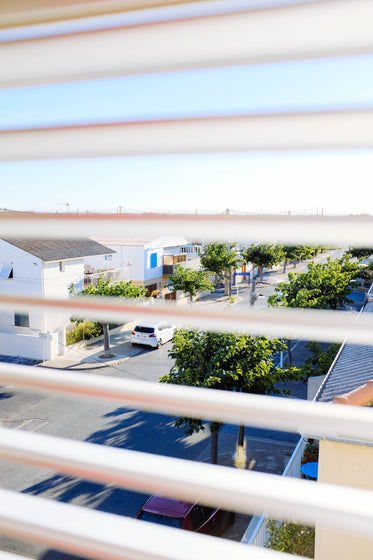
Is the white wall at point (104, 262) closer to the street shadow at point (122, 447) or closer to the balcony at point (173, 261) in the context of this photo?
the balcony at point (173, 261)

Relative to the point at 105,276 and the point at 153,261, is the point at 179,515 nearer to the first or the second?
the point at 105,276

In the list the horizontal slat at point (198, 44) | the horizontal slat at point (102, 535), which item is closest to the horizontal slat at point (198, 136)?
the horizontal slat at point (198, 44)

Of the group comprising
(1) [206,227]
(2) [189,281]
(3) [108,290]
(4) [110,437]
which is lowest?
(4) [110,437]

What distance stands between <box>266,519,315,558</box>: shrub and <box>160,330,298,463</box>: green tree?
1.97m

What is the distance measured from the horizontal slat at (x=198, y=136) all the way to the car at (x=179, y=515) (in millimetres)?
4158

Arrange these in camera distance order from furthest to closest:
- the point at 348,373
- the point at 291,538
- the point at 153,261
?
1. the point at 153,261
2. the point at 348,373
3. the point at 291,538

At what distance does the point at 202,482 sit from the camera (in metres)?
0.40

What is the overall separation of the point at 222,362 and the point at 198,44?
5507 millimetres

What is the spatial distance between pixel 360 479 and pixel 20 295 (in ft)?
9.16

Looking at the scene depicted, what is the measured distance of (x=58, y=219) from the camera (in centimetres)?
47

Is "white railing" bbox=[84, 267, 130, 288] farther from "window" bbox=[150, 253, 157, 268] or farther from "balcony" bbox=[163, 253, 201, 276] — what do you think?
"balcony" bbox=[163, 253, 201, 276]

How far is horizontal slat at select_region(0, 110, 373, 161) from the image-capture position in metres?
0.37

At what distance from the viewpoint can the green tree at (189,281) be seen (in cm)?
1402

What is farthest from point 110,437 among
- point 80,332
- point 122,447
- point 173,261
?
point 173,261
